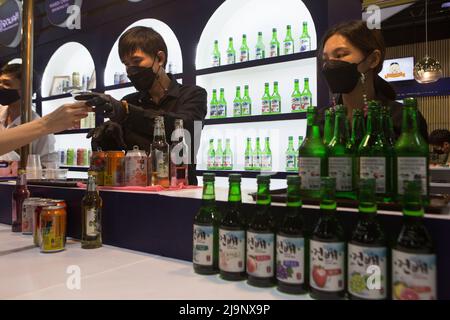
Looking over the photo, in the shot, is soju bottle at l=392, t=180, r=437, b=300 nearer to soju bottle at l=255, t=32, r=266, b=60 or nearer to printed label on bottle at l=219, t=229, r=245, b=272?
printed label on bottle at l=219, t=229, r=245, b=272

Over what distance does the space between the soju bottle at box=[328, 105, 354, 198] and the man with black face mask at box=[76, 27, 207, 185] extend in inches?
37.6

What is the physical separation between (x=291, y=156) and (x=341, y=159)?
2.14 meters

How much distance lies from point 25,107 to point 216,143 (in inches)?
71.0

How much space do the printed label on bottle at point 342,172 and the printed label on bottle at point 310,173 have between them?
4cm

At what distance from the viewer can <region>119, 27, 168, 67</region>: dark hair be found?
6.53ft

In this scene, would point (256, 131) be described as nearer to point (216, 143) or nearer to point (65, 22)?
point (216, 143)

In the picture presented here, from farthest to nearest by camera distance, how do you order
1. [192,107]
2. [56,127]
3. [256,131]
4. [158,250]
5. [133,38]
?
[256,131]
[192,107]
[133,38]
[56,127]
[158,250]

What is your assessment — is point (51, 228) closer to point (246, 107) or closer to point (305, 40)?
point (246, 107)

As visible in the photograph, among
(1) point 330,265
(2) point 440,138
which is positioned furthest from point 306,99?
(2) point 440,138

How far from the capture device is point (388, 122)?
0.92 metres

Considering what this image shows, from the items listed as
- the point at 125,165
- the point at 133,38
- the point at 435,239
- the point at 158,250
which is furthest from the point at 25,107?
the point at 435,239

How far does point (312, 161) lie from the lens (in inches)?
35.3

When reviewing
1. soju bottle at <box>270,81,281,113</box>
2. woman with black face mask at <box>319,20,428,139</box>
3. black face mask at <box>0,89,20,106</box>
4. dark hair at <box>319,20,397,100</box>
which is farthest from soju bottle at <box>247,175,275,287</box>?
soju bottle at <box>270,81,281,113</box>

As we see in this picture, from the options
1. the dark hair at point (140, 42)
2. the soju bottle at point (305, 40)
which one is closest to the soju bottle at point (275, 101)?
the soju bottle at point (305, 40)
